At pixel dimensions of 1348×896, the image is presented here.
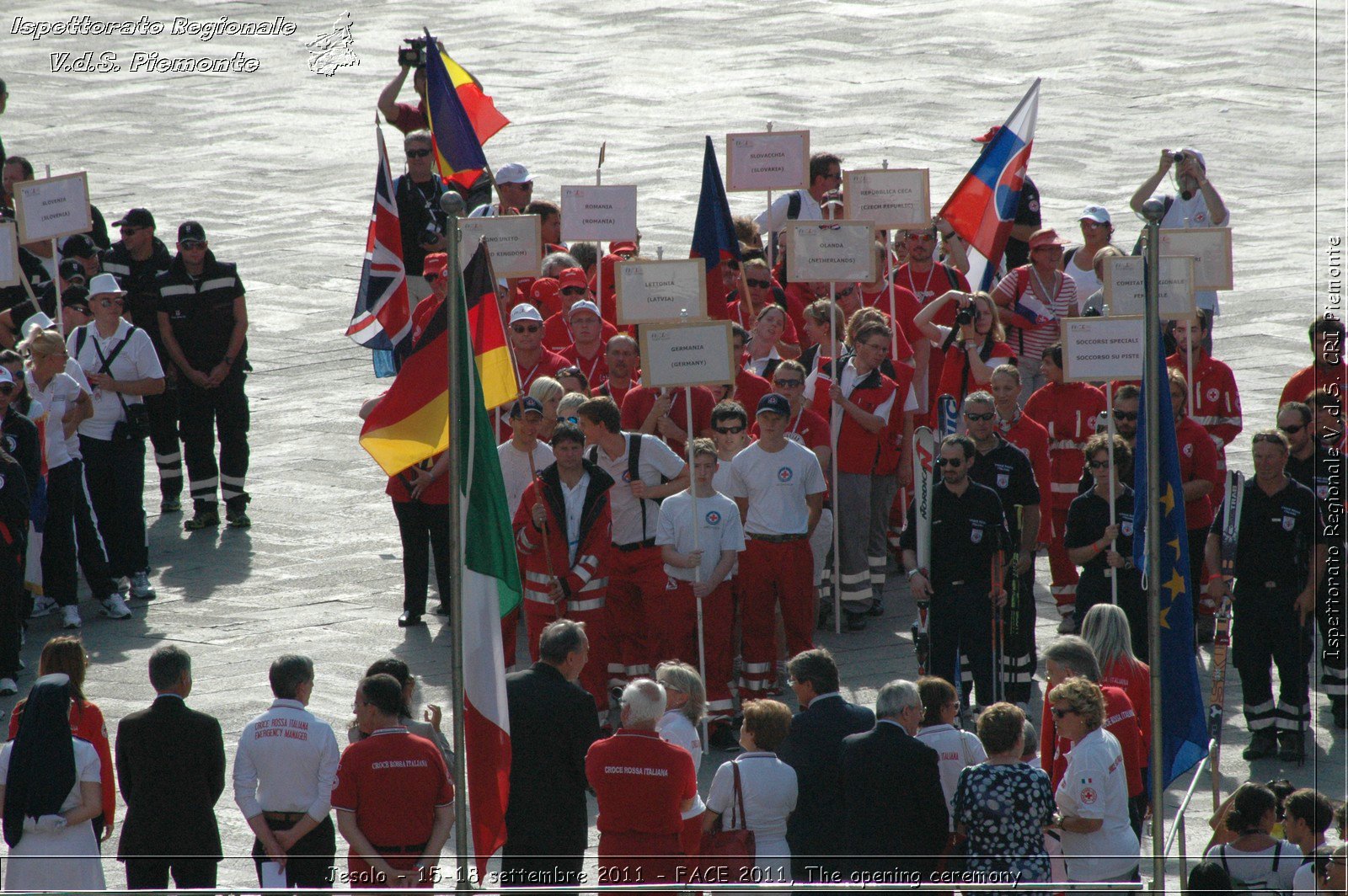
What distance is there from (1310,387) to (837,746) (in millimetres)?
6026

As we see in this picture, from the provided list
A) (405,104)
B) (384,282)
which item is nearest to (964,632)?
(384,282)

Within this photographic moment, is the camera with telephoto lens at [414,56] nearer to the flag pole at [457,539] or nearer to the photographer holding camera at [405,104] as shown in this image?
the photographer holding camera at [405,104]

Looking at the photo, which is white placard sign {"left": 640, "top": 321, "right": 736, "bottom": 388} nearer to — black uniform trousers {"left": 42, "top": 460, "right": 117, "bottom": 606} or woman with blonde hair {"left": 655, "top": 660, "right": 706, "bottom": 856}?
woman with blonde hair {"left": 655, "top": 660, "right": 706, "bottom": 856}

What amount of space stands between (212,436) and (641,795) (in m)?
7.80

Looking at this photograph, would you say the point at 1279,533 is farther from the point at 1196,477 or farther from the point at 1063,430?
the point at 1063,430

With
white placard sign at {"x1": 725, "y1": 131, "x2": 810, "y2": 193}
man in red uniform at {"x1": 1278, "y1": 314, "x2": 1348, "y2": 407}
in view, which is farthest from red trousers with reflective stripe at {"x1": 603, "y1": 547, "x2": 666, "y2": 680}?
white placard sign at {"x1": 725, "y1": 131, "x2": 810, "y2": 193}

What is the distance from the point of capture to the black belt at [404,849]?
7770mm

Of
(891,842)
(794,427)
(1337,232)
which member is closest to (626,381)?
(794,427)

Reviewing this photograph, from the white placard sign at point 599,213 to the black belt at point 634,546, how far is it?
4348mm

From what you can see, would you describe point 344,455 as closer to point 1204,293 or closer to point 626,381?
point 626,381

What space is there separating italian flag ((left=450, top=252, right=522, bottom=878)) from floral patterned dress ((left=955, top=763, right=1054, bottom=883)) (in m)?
1.92

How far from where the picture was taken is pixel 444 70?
1662 cm

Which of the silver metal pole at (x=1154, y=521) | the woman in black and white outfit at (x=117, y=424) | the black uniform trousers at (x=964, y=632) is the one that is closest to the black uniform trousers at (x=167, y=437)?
the woman in black and white outfit at (x=117, y=424)

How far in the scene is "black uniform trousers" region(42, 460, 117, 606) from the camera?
485 inches
